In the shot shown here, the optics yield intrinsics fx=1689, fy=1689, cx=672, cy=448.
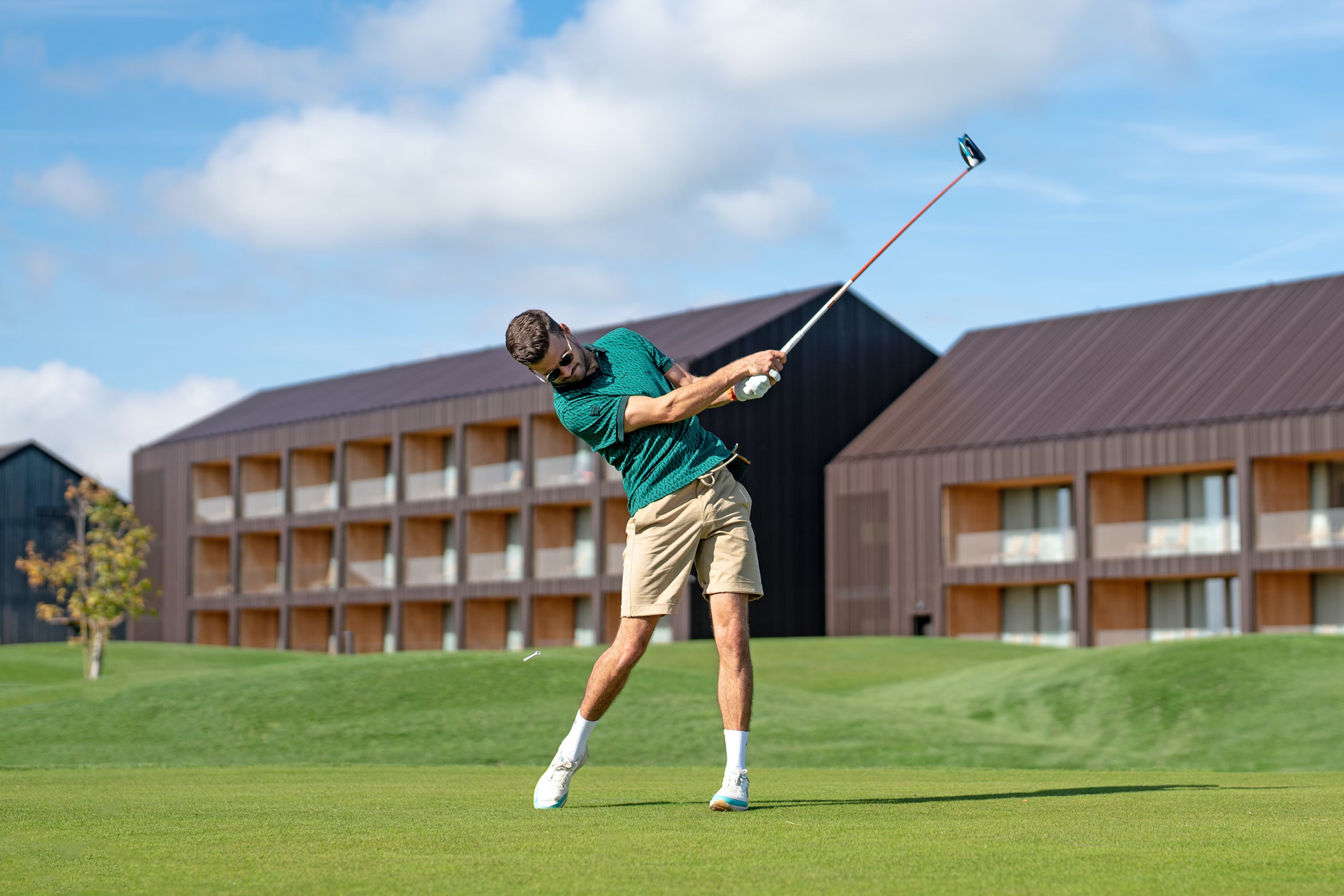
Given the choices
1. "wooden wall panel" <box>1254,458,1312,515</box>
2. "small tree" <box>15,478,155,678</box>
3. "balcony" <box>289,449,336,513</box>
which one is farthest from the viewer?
"balcony" <box>289,449,336,513</box>

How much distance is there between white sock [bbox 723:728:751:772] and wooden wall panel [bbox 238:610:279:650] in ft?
169

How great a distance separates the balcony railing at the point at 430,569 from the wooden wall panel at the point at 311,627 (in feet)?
17.5

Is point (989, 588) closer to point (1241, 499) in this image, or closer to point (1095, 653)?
point (1241, 499)

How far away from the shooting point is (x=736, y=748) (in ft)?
23.7

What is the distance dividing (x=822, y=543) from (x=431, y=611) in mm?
13201

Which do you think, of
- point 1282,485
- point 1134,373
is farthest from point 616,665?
point 1134,373

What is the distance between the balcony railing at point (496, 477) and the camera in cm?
4862

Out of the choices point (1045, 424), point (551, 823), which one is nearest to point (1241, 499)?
point (1045, 424)

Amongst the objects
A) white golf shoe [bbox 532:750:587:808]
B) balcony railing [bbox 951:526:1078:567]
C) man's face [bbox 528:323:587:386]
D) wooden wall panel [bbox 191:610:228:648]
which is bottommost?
wooden wall panel [bbox 191:610:228:648]

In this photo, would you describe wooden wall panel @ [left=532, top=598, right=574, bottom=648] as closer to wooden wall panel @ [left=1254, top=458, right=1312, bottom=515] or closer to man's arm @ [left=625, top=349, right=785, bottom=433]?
wooden wall panel @ [left=1254, top=458, right=1312, bottom=515]

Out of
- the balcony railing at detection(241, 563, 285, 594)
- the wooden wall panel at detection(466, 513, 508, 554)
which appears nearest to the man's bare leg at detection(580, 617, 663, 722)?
the wooden wall panel at detection(466, 513, 508, 554)

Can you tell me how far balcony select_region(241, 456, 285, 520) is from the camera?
5531cm

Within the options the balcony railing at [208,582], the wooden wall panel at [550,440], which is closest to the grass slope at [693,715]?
the wooden wall panel at [550,440]

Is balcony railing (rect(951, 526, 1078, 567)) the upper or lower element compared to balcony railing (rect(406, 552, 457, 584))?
upper
